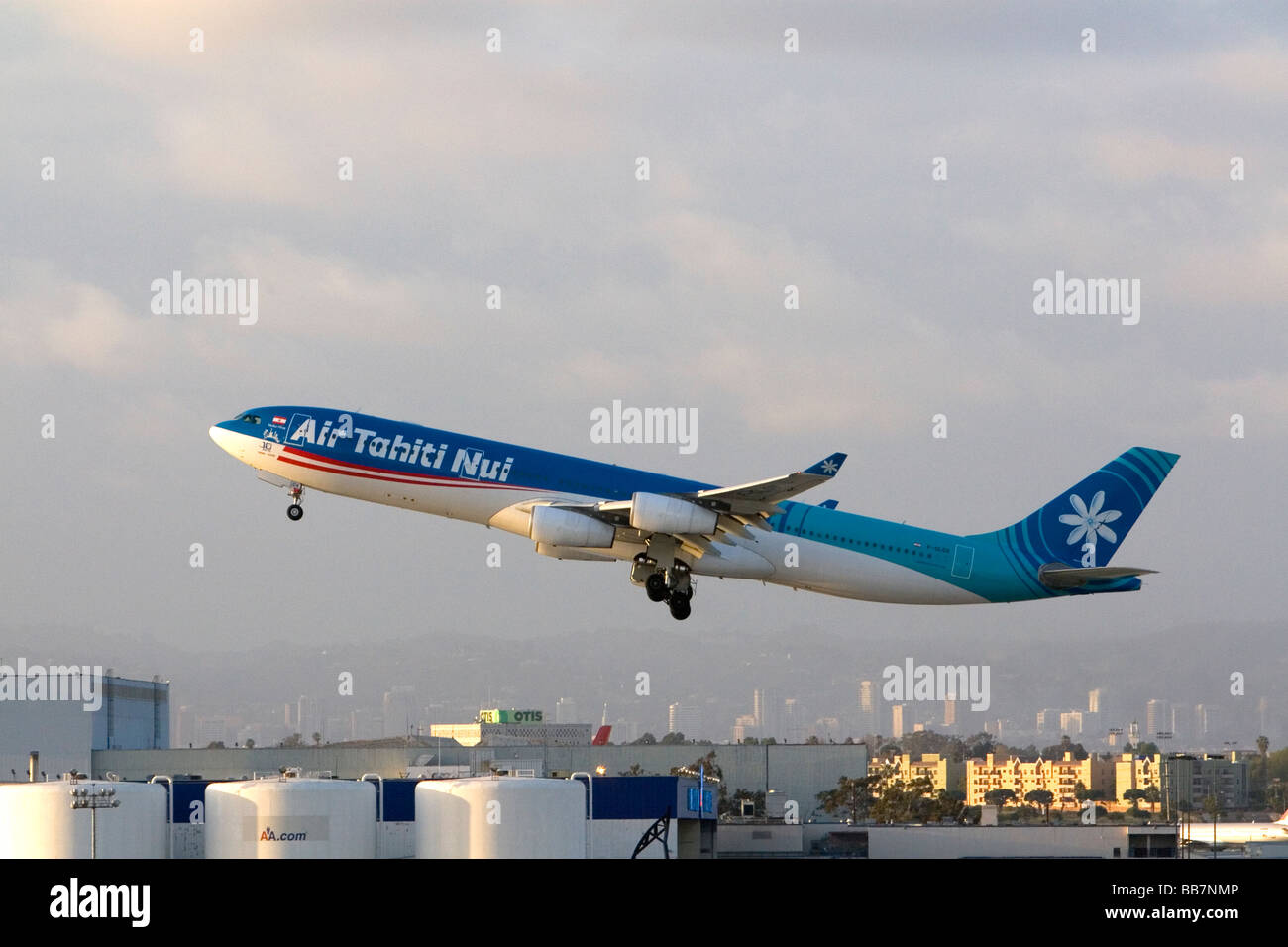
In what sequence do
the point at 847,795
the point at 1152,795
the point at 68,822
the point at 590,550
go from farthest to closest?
the point at 847,795
the point at 1152,795
the point at 590,550
the point at 68,822

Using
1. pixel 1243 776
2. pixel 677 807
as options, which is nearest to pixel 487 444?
pixel 677 807

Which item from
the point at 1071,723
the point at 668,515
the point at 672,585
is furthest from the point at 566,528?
the point at 1071,723

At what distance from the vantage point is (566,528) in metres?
58.1

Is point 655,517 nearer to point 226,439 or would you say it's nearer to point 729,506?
point 729,506

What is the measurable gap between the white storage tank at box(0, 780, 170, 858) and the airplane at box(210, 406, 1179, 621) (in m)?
13.2

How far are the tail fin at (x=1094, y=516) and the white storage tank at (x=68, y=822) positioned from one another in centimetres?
3360

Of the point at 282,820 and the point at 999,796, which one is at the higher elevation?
the point at 282,820

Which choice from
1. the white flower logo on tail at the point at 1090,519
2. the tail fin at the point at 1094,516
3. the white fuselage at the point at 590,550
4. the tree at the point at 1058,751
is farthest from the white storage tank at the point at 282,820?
the tree at the point at 1058,751

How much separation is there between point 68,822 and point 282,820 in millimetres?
6293

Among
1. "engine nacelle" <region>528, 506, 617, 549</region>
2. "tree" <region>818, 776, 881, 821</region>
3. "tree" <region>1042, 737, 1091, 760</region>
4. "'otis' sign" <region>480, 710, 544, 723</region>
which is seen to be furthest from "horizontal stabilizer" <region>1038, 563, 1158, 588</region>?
"tree" <region>1042, 737, 1091, 760</region>

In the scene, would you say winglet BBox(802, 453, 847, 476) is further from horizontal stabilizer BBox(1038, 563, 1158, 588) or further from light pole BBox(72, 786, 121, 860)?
light pole BBox(72, 786, 121, 860)

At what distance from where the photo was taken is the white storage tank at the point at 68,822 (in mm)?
51031

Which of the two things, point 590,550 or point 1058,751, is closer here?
point 590,550
